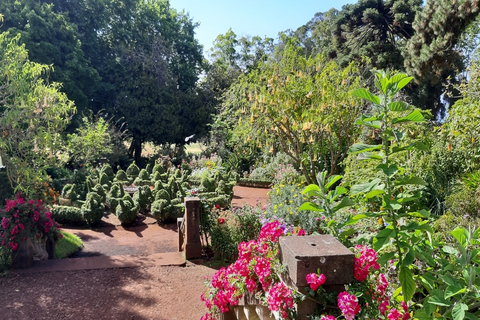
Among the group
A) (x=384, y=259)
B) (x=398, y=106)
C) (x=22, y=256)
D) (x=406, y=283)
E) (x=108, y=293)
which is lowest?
(x=108, y=293)

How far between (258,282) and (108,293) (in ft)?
9.47

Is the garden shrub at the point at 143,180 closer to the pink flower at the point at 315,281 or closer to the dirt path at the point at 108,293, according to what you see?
the dirt path at the point at 108,293

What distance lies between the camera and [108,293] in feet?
14.1

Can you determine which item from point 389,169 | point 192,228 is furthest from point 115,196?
point 389,169

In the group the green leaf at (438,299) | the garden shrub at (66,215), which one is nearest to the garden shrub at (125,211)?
the garden shrub at (66,215)

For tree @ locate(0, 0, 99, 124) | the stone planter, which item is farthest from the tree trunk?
the stone planter

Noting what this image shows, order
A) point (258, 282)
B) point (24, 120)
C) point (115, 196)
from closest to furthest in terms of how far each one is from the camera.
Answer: point (258, 282) < point (24, 120) < point (115, 196)

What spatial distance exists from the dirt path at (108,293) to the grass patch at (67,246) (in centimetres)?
112

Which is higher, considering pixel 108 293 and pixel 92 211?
pixel 92 211

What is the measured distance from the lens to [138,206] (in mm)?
8492

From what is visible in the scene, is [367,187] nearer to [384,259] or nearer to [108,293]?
[384,259]

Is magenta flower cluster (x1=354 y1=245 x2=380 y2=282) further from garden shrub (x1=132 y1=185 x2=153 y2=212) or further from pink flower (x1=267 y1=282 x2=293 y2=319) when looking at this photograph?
garden shrub (x1=132 y1=185 x2=153 y2=212)

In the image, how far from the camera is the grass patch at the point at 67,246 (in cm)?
614

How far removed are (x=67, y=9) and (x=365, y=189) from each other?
21392mm
